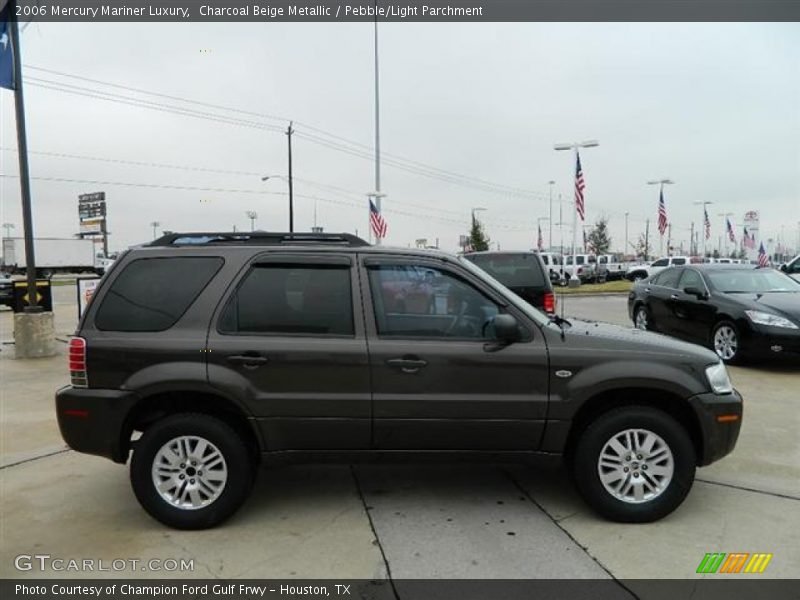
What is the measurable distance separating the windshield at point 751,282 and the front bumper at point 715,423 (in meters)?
5.81

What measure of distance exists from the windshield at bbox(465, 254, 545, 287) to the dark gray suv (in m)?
5.63

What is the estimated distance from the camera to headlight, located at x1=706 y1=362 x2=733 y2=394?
3801 millimetres

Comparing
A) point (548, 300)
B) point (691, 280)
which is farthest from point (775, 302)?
point (548, 300)

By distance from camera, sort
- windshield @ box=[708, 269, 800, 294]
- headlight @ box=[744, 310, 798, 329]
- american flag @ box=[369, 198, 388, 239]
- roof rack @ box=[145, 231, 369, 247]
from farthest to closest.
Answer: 1. american flag @ box=[369, 198, 388, 239]
2. windshield @ box=[708, 269, 800, 294]
3. headlight @ box=[744, 310, 798, 329]
4. roof rack @ box=[145, 231, 369, 247]

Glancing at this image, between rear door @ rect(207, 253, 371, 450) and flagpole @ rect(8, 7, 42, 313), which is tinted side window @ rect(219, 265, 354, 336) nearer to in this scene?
rear door @ rect(207, 253, 371, 450)

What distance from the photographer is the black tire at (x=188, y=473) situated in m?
3.71

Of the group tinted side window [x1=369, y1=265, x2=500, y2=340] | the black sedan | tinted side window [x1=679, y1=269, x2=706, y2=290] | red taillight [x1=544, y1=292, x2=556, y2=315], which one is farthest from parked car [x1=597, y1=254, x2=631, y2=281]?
tinted side window [x1=369, y1=265, x2=500, y2=340]

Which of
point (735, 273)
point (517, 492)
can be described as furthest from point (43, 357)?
point (735, 273)

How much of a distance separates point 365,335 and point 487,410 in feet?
2.92

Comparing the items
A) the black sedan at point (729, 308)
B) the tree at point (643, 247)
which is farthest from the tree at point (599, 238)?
the black sedan at point (729, 308)

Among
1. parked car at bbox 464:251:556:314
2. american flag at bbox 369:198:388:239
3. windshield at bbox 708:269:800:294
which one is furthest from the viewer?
american flag at bbox 369:198:388:239

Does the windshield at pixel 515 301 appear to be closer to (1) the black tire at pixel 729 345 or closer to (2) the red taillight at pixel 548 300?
(2) the red taillight at pixel 548 300
